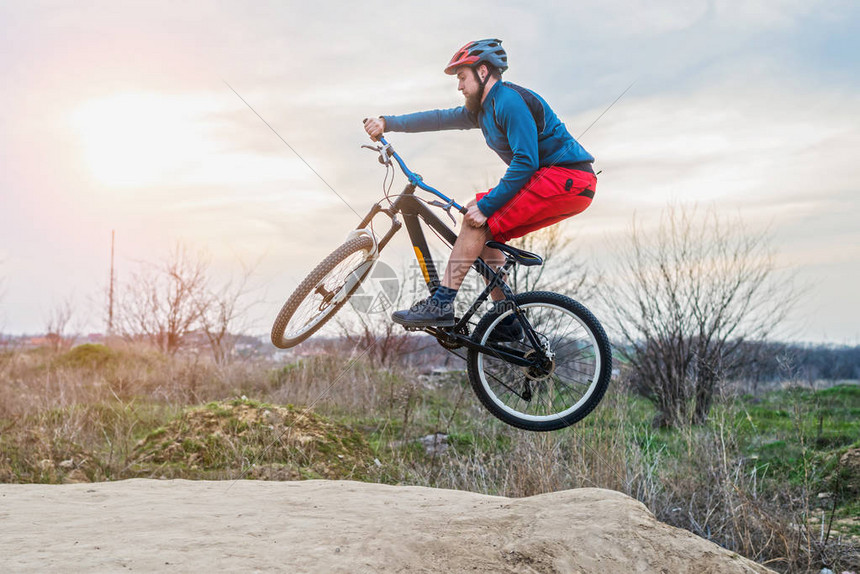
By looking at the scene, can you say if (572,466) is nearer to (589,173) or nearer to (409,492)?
(409,492)

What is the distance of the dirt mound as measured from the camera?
8562 mm

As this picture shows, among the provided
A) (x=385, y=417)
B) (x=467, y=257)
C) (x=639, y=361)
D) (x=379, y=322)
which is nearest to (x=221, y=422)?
(x=385, y=417)

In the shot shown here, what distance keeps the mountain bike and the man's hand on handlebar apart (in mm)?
51

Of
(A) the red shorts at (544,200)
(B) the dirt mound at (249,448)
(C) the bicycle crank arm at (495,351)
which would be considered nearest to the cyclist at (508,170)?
(A) the red shorts at (544,200)

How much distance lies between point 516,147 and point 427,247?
2.97 feet

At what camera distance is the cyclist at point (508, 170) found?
3.86m

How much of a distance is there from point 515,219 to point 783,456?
33.3ft

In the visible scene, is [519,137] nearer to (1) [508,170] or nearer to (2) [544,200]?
(1) [508,170]

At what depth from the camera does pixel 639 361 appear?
1391 centimetres

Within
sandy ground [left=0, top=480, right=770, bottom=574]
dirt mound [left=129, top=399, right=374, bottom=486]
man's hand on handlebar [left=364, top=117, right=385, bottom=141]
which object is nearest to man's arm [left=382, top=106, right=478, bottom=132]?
man's hand on handlebar [left=364, top=117, right=385, bottom=141]

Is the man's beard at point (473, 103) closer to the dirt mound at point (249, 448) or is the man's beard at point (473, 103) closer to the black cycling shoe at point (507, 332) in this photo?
the black cycling shoe at point (507, 332)

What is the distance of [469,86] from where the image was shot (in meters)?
3.97

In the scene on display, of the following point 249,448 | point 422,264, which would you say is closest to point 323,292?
point 422,264

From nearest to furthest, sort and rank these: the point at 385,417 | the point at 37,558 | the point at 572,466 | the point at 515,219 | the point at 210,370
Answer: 1. the point at 515,219
2. the point at 37,558
3. the point at 572,466
4. the point at 385,417
5. the point at 210,370
